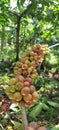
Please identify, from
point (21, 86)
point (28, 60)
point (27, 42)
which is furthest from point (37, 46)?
point (27, 42)

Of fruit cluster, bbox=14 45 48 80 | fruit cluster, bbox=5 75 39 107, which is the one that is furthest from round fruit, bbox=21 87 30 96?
fruit cluster, bbox=14 45 48 80

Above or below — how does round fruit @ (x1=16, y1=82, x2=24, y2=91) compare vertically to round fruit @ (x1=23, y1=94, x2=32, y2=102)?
above

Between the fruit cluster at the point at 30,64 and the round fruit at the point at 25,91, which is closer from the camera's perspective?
the round fruit at the point at 25,91

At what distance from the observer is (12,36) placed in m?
11.4

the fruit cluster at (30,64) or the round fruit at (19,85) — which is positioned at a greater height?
the fruit cluster at (30,64)

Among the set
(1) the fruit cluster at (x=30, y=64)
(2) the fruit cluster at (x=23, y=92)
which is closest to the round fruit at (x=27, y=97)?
(2) the fruit cluster at (x=23, y=92)

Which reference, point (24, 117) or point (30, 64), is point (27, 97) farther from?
point (30, 64)

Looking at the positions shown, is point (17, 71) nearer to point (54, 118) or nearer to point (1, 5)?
point (54, 118)

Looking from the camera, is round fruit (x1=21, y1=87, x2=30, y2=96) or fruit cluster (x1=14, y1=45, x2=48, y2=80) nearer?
round fruit (x1=21, y1=87, x2=30, y2=96)

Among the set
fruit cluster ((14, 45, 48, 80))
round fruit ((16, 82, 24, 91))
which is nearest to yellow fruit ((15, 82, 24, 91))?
round fruit ((16, 82, 24, 91))

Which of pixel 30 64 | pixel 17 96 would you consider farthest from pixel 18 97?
pixel 30 64

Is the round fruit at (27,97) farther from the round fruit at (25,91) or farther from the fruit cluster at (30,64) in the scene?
the fruit cluster at (30,64)

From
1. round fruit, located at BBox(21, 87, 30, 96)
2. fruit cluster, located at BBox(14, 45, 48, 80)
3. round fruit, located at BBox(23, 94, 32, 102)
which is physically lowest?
round fruit, located at BBox(23, 94, 32, 102)

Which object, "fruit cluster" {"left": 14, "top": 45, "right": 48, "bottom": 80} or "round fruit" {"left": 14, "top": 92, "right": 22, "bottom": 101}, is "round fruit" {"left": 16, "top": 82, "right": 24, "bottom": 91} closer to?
"round fruit" {"left": 14, "top": 92, "right": 22, "bottom": 101}
